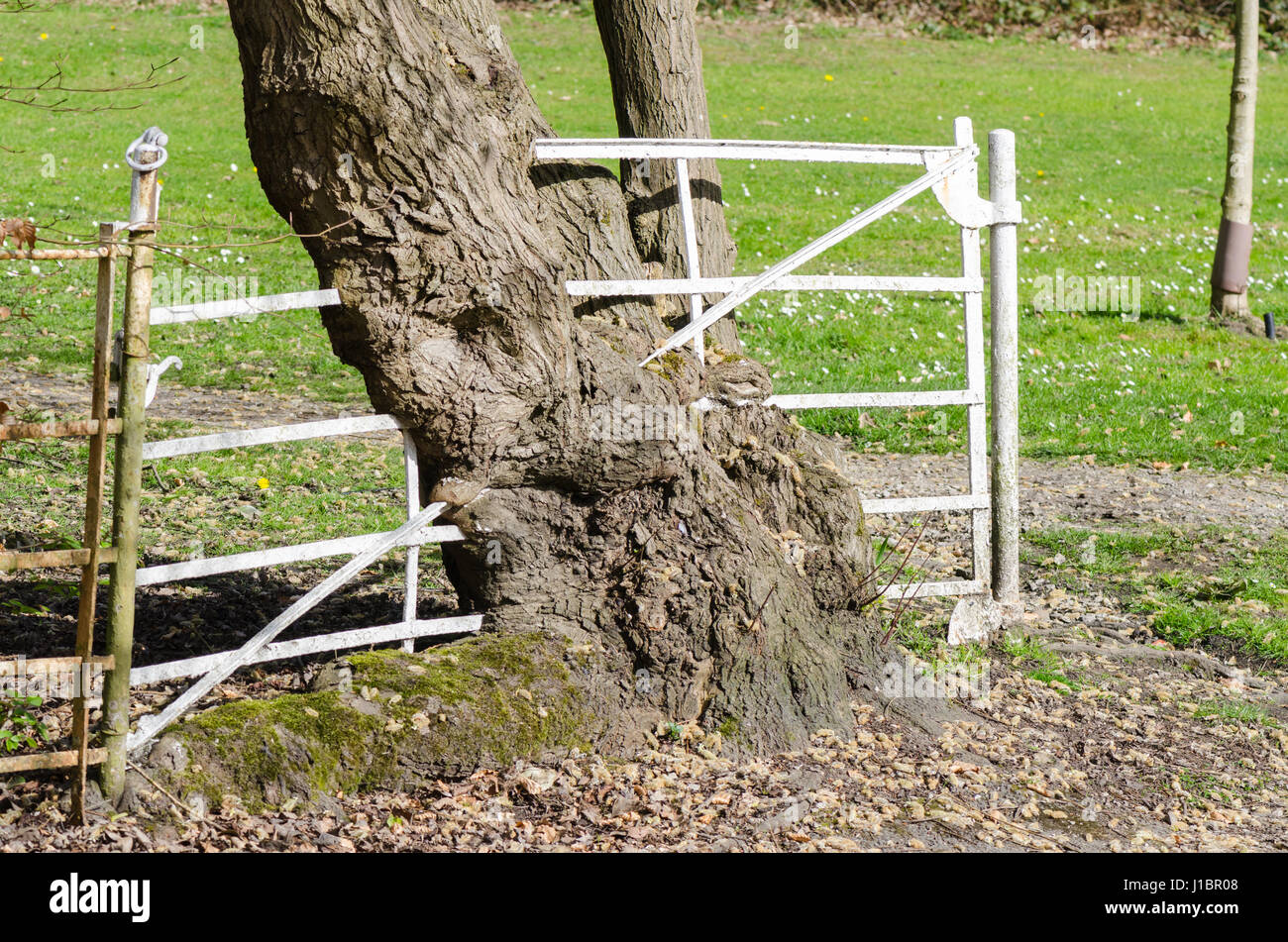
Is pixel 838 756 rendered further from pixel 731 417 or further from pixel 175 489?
pixel 175 489

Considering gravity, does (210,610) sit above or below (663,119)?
below

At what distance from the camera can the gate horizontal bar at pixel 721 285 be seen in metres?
4.34

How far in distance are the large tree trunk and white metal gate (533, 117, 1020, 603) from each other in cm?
21

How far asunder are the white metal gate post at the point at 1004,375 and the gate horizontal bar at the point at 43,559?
374cm

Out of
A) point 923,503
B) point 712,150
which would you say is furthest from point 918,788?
point 712,150

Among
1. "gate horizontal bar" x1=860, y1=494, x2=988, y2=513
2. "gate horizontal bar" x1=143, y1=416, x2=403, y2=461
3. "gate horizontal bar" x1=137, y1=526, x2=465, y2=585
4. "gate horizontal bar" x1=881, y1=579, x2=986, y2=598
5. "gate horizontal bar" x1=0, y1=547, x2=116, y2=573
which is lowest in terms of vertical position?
"gate horizontal bar" x1=881, y1=579, x2=986, y2=598

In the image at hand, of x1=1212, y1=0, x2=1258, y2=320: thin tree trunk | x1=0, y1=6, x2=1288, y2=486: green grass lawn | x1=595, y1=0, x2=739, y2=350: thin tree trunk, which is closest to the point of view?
x1=595, y1=0, x2=739, y2=350: thin tree trunk

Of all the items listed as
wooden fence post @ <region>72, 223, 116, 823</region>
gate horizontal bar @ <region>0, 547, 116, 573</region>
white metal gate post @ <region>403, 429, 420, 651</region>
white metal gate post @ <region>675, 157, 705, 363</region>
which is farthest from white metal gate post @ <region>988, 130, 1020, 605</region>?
gate horizontal bar @ <region>0, 547, 116, 573</region>

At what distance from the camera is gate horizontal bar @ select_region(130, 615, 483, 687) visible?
3654mm

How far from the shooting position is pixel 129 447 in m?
3.28

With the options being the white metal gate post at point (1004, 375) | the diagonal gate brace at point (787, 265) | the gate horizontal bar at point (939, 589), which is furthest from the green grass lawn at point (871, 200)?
the gate horizontal bar at point (939, 589)

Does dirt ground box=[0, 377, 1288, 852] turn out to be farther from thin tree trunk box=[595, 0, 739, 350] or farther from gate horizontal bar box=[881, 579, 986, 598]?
thin tree trunk box=[595, 0, 739, 350]

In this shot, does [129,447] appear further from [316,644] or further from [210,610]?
[210,610]

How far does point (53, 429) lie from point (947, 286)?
354 centimetres
